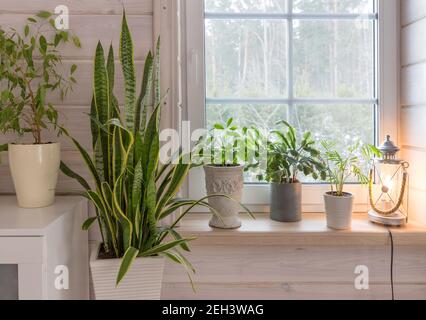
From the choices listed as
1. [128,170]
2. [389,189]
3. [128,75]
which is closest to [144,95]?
[128,75]

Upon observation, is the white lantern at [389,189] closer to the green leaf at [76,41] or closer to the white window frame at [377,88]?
the white window frame at [377,88]

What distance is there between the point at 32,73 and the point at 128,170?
1.30 feet

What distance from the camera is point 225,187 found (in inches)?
48.7

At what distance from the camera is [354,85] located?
1.48 meters

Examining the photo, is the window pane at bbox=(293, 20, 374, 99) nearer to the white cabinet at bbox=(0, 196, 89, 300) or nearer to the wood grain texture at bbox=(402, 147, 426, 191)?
the wood grain texture at bbox=(402, 147, 426, 191)

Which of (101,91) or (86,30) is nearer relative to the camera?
(101,91)

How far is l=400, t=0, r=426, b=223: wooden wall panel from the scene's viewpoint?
4.25 feet

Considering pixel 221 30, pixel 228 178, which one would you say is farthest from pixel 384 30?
pixel 228 178

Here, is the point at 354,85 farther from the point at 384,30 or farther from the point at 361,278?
the point at 361,278

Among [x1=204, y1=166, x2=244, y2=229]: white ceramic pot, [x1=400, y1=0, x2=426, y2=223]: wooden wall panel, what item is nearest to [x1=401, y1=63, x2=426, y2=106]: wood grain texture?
[x1=400, y1=0, x2=426, y2=223]: wooden wall panel

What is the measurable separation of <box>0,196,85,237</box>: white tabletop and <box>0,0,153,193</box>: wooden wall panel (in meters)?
0.14

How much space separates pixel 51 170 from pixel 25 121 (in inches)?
9.0

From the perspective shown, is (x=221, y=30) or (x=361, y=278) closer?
(x=361, y=278)

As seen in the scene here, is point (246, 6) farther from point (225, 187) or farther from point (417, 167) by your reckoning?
point (417, 167)
